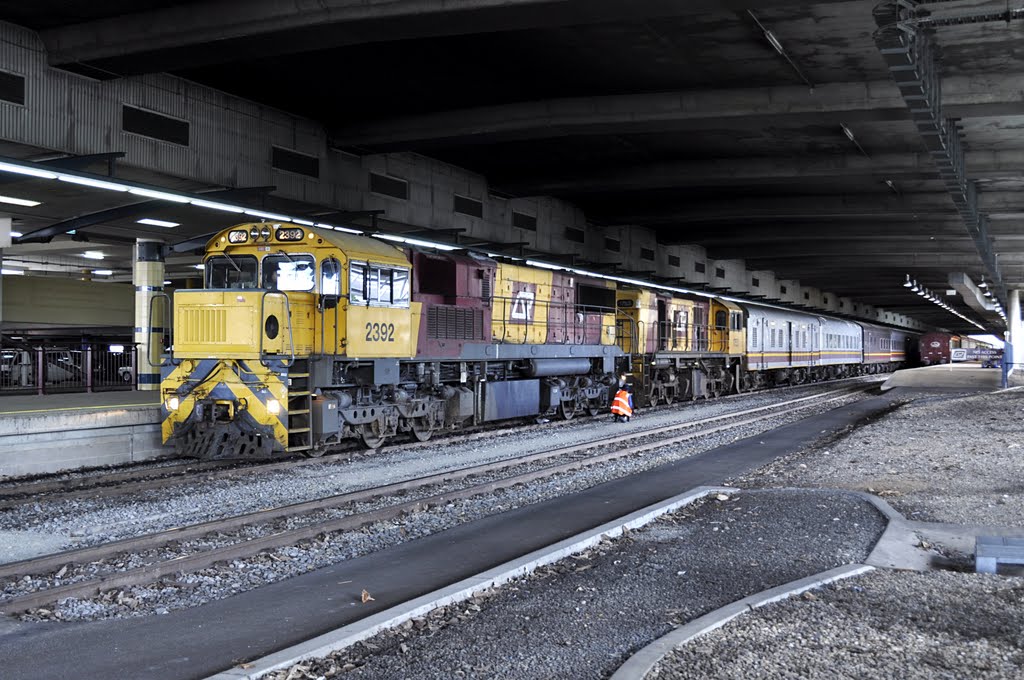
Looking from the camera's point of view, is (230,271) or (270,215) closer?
(230,271)

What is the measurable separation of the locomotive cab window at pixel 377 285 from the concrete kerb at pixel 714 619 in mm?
8163

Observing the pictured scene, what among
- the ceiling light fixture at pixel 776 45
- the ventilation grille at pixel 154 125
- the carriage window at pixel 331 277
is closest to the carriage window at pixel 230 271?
the carriage window at pixel 331 277

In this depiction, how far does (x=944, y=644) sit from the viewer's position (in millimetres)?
4672

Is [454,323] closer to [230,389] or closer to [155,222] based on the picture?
[230,389]

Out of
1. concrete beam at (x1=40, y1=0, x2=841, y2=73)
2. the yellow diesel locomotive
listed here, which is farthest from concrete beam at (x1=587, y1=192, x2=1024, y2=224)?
concrete beam at (x1=40, y1=0, x2=841, y2=73)

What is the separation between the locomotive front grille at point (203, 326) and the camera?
11.6 meters

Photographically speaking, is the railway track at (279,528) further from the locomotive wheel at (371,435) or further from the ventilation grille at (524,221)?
the ventilation grille at (524,221)

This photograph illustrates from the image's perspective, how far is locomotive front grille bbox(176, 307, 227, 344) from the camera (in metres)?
11.6

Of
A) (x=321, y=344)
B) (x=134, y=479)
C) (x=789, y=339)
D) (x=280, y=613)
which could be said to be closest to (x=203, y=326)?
(x=321, y=344)

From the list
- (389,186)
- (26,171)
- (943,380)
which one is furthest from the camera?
(943,380)

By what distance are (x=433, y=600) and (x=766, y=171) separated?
18.6m

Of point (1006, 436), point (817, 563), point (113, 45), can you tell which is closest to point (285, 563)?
point (817, 563)

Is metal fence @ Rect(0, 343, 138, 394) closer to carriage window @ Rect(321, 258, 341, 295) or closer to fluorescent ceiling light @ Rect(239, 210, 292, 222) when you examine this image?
fluorescent ceiling light @ Rect(239, 210, 292, 222)

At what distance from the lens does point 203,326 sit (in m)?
11.8
